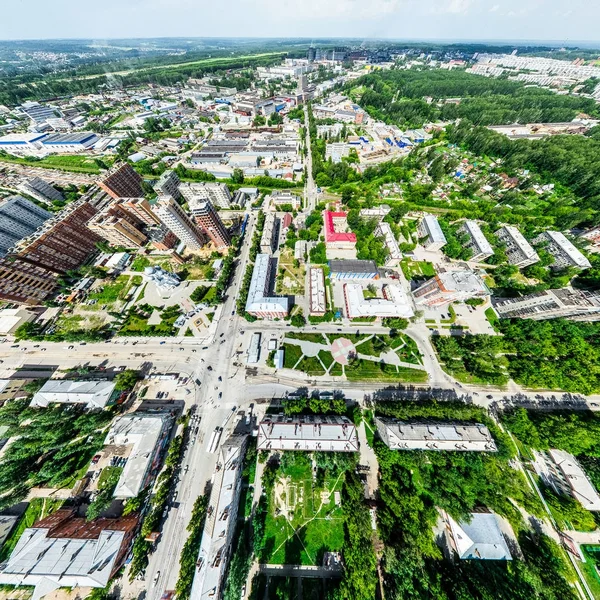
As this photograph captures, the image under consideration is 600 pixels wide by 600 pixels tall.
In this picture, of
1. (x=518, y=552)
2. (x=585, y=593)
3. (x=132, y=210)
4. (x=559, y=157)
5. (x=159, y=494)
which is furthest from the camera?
(x=559, y=157)

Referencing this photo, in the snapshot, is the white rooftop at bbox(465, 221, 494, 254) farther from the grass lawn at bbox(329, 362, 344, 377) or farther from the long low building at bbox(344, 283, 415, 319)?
the grass lawn at bbox(329, 362, 344, 377)

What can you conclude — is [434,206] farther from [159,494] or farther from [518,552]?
[159,494]

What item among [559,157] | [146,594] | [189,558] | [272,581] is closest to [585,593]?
[272,581]

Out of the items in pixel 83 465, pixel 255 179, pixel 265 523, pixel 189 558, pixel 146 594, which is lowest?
pixel 146 594

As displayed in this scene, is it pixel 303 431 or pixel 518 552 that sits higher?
pixel 303 431

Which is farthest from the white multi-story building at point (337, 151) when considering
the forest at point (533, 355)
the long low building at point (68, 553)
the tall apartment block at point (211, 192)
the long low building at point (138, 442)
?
the long low building at point (68, 553)

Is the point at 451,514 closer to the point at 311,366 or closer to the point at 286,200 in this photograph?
the point at 311,366
